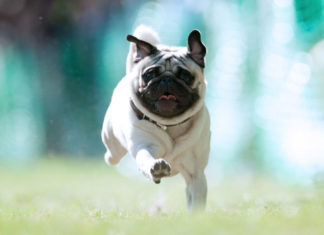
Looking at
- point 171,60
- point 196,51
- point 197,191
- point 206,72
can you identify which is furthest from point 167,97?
point 206,72

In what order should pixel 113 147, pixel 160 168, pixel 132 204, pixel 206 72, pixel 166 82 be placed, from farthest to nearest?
1. pixel 206 72
2. pixel 132 204
3. pixel 113 147
4. pixel 166 82
5. pixel 160 168

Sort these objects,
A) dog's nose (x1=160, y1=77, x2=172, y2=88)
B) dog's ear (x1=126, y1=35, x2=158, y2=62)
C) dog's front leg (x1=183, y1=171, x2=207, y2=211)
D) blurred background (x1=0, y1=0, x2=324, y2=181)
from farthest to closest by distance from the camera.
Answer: blurred background (x1=0, y1=0, x2=324, y2=181)
dog's front leg (x1=183, y1=171, x2=207, y2=211)
dog's ear (x1=126, y1=35, x2=158, y2=62)
dog's nose (x1=160, y1=77, x2=172, y2=88)

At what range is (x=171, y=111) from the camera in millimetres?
3682

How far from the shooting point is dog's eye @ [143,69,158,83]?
370 cm

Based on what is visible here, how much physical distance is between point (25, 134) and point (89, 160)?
1.54 meters

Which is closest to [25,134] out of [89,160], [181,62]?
[89,160]

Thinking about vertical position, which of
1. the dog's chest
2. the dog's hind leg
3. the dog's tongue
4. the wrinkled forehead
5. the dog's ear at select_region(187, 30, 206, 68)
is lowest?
the dog's hind leg

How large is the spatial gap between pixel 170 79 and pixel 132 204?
1.94 metres

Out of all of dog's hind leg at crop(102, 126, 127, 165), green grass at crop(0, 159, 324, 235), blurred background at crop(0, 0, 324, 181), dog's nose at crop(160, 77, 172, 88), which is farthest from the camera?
blurred background at crop(0, 0, 324, 181)

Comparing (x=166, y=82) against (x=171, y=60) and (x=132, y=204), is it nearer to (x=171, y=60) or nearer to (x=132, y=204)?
(x=171, y=60)

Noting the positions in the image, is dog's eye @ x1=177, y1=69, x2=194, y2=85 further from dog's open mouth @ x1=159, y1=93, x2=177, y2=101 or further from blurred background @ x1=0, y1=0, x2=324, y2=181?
blurred background @ x1=0, y1=0, x2=324, y2=181

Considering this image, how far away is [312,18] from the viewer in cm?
821

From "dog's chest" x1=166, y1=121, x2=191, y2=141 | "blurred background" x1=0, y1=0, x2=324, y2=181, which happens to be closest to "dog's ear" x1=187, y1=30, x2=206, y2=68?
"dog's chest" x1=166, y1=121, x2=191, y2=141

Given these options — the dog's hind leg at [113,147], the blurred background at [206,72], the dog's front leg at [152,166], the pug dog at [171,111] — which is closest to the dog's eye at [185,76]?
the pug dog at [171,111]
